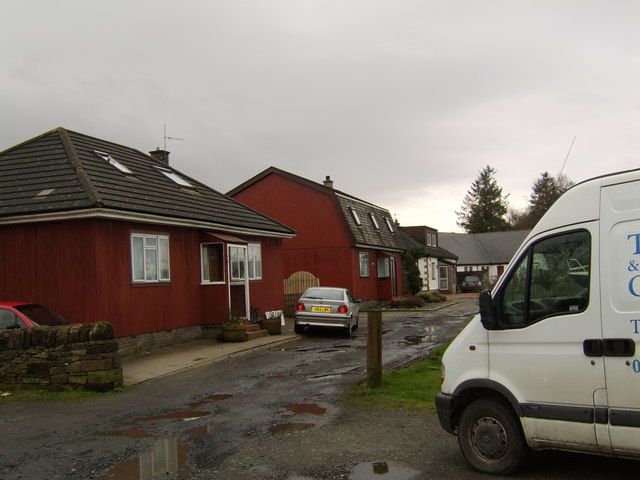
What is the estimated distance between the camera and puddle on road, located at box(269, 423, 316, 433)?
7857mm

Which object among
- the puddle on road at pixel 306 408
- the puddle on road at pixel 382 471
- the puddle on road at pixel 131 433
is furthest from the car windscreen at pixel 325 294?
the puddle on road at pixel 382 471

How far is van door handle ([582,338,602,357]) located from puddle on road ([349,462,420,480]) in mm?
1965

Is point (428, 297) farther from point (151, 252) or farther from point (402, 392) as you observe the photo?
point (402, 392)

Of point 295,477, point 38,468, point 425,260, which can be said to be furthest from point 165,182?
point 425,260

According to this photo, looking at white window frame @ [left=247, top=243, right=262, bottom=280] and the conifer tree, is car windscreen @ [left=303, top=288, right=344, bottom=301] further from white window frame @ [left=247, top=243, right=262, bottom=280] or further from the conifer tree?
the conifer tree

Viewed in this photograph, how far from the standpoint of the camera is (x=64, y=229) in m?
15.1

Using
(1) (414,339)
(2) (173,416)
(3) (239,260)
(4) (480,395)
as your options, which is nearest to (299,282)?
(3) (239,260)

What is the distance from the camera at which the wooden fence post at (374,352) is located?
33.2 feet

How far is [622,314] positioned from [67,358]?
948 centimetres

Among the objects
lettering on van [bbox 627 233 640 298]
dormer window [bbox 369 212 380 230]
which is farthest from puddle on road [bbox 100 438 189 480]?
dormer window [bbox 369 212 380 230]

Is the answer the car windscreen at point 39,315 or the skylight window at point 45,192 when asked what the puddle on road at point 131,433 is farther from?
the skylight window at point 45,192

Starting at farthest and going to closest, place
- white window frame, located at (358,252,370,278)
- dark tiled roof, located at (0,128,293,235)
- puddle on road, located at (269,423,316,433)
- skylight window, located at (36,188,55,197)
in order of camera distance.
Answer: white window frame, located at (358,252,370,278), skylight window, located at (36,188,55,197), dark tiled roof, located at (0,128,293,235), puddle on road, located at (269,423,316,433)

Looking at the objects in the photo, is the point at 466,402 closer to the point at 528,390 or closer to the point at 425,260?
the point at 528,390

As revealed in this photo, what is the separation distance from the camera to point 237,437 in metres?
7.64
